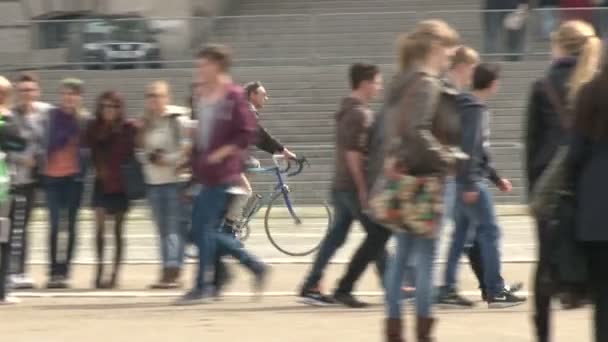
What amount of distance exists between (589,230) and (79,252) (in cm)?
838

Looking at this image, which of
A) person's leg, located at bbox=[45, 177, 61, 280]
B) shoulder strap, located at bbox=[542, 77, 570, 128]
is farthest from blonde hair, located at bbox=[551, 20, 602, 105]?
person's leg, located at bbox=[45, 177, 61, 280]

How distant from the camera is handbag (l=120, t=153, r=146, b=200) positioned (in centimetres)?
1173

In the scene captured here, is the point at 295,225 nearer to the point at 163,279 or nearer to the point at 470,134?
the point at 163,279

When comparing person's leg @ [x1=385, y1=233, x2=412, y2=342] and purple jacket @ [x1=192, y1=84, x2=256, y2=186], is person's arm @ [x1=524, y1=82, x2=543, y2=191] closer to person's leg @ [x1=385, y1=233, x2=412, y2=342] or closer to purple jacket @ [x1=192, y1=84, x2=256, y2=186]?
person's leg @ [x1=385, y1=233, x2=412, y2=342]

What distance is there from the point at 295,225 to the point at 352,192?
14.8 feet

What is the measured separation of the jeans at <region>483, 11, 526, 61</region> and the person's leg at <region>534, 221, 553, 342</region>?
1662 centimetres

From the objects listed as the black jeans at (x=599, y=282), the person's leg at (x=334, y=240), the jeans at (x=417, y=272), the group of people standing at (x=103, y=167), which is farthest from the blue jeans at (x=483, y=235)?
the black jeans at (x=599, y=282)

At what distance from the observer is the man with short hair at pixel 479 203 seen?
9.95m

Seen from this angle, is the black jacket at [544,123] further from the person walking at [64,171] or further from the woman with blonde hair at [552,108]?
the person walking at [64,171]

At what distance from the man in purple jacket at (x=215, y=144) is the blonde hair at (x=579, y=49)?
2.52 m

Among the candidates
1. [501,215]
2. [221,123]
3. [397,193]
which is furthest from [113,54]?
[397,193]

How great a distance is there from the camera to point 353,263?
1037cm

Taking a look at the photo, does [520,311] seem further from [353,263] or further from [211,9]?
[211,9]

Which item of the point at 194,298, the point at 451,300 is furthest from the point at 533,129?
the point at 194,298
